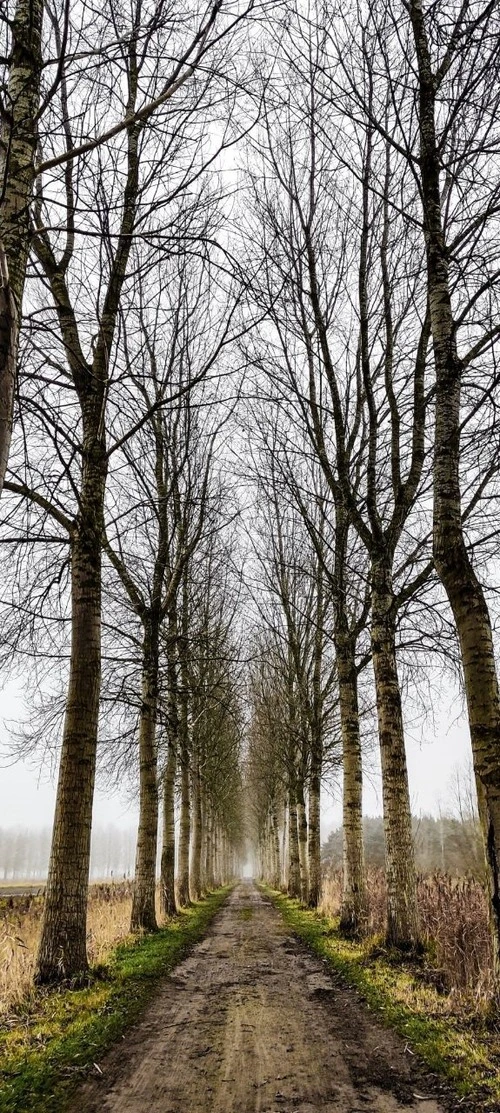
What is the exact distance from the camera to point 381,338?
28.7 feet

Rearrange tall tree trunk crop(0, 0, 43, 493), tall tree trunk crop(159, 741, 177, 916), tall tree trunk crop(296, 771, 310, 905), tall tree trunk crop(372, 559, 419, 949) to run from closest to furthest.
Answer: tall tree trunk crop(0, 0, 43, 493)
tall tree trunk crop(372, 559, 419, 949)
tall tree trunk crop(159, 741, 177, 916)
tall tree trunk crop(296, 771, 310, 905)

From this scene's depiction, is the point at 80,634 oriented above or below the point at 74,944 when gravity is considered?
above

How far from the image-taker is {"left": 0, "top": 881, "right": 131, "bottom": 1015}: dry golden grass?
479 centimetres

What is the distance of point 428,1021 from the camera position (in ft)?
14.1

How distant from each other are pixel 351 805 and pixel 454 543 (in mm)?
5909

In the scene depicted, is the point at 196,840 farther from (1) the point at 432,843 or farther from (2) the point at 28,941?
(1) the point at 432,843

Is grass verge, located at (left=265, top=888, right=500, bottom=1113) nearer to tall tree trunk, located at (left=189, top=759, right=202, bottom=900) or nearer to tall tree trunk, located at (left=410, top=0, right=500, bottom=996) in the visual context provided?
tall tree trunk, located at (left=410, top=0, right=500, bottom=996)

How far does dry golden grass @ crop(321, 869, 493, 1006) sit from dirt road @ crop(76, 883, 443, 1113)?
0.89 m

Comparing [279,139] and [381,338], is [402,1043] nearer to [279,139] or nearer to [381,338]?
[381,338]

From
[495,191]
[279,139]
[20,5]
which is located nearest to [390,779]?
[495,191]

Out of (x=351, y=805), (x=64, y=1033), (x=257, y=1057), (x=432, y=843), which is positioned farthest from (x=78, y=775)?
(x=432, y=843)

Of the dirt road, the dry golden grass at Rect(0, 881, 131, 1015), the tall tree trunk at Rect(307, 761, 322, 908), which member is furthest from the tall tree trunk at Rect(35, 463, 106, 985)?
the tall tree trunk at Rect(307, 761, 322, 908)

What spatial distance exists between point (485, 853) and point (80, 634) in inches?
163

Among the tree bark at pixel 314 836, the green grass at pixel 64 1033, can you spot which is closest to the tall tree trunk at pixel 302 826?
the tree bark at pixel 314 836
